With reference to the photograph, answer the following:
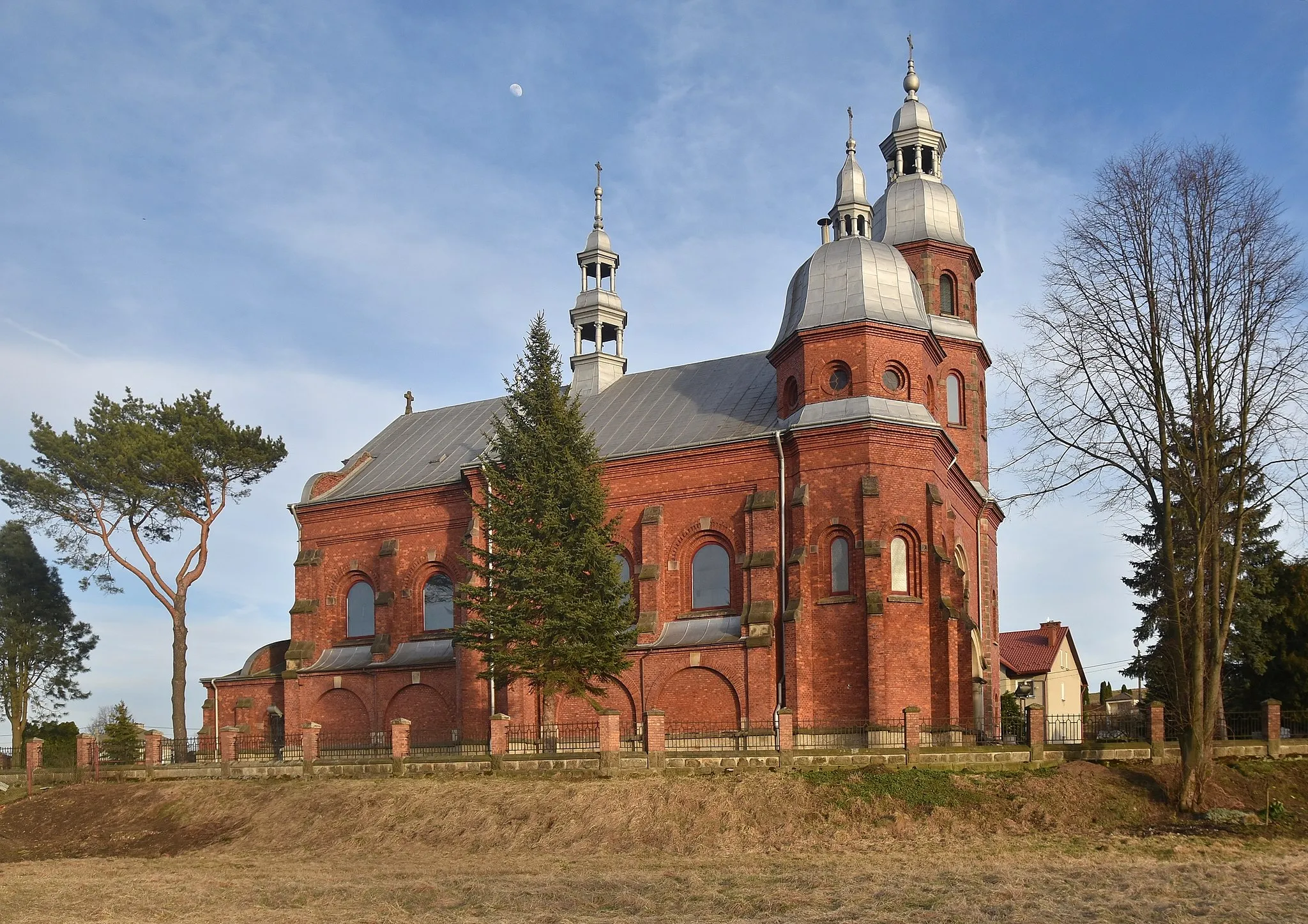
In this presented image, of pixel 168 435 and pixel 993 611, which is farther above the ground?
pixel 168 435

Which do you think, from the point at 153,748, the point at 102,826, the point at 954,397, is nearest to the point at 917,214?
the point at 954,397

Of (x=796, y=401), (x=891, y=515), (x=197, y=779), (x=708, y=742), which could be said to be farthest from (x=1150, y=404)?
(x=197, y=779)

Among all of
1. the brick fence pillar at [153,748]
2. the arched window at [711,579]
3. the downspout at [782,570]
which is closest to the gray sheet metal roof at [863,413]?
the downspout at [782,570]

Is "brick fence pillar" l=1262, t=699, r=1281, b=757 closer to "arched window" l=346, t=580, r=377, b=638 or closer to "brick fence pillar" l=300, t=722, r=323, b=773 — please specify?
"brick fence pillar" l=300, t=722, r=323, b=773

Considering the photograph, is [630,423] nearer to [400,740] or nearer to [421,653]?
[421,653]

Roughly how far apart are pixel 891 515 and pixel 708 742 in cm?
704

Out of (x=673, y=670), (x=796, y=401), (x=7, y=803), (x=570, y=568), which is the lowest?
(x=7, y=803)

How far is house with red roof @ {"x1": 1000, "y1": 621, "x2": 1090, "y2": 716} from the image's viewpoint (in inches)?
2137

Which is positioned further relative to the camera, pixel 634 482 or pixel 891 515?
pixel 634 482

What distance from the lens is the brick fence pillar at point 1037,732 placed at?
981 inches

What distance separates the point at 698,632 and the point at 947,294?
46.4ft

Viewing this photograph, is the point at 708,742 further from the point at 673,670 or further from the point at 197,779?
the point at 197,779

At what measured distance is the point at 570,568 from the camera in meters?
30.3

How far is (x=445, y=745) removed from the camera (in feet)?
114
